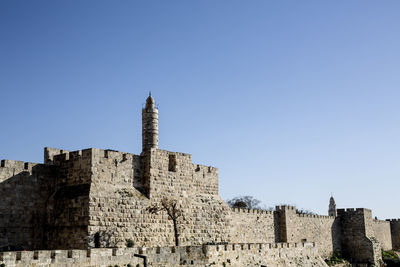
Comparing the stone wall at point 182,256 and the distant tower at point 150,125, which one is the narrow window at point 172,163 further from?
the stone wall at point 182,256

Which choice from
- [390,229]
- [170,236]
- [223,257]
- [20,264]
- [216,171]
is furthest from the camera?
[390,229]

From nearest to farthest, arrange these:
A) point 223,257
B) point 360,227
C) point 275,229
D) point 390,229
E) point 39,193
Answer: point 223,257 → point 39,193 → point 275,229 → point 360,227 → point 390,229

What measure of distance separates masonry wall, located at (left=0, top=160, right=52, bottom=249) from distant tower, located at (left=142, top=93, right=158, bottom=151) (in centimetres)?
535

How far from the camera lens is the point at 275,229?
104 feet

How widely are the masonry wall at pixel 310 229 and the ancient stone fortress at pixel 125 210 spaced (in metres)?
6.79

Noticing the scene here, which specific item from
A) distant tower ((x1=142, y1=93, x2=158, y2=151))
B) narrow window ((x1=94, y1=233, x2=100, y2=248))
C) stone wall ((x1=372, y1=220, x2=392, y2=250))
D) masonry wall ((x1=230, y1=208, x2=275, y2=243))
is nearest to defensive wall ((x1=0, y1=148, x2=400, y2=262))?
narrow window ((x1=94, y1=233, x2=100, y2=248))

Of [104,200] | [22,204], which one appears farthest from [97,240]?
[22,204]

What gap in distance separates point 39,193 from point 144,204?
4066 millimetres

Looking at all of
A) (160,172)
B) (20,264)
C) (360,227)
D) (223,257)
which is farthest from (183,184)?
(360,227)

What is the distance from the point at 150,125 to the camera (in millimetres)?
24344

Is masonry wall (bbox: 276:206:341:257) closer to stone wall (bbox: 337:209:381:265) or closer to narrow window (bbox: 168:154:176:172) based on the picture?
stone wall (bbox: 337:209:381:265)

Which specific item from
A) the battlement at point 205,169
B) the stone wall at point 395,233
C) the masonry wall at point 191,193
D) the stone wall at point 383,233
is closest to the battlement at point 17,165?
the masonry wall at point 191,193

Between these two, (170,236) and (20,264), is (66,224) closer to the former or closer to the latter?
(170,236)

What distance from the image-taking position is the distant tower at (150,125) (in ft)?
78.9
